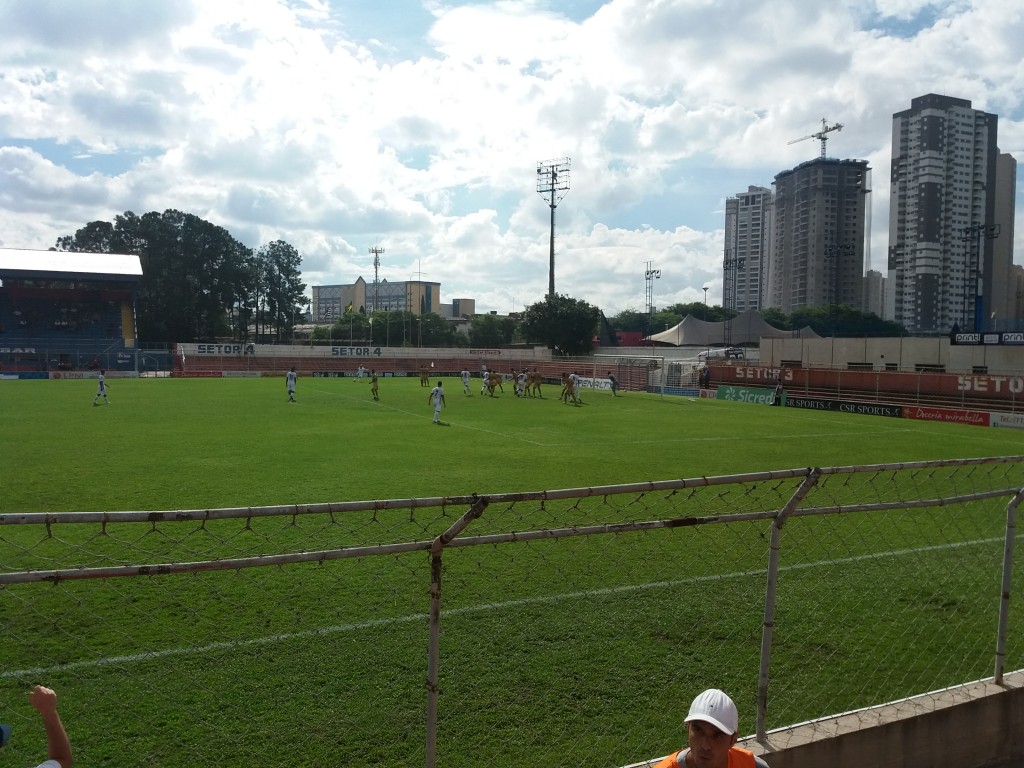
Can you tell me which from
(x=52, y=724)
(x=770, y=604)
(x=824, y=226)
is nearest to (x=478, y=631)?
(x=770, y=604)

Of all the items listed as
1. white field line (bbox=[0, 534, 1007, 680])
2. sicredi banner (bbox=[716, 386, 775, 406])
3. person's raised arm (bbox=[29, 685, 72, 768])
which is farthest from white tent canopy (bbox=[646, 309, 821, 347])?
person's raised arm (bbox=[29, 685, 72, 768])

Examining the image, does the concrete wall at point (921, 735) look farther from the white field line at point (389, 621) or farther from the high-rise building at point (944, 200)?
the high-rise building at point (944, 200)

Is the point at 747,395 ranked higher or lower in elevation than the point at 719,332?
lower

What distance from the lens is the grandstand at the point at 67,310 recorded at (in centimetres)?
6250

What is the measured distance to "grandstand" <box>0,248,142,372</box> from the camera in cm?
6250

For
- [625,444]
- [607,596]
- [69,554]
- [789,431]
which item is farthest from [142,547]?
[789,431]

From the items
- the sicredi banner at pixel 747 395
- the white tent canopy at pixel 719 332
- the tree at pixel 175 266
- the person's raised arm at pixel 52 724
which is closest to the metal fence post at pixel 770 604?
the person's raised arm at pixel 52 724

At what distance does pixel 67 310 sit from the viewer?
2707 inches

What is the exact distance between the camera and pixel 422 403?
1406 inches

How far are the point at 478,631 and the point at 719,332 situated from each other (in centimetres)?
8462

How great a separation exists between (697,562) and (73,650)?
6.65 meters

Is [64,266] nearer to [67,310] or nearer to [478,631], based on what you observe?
[67,310]

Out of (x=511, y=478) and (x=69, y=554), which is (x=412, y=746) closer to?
(x=69, y=554)

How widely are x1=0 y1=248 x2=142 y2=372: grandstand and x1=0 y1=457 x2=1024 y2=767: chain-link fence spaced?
61595 mm
